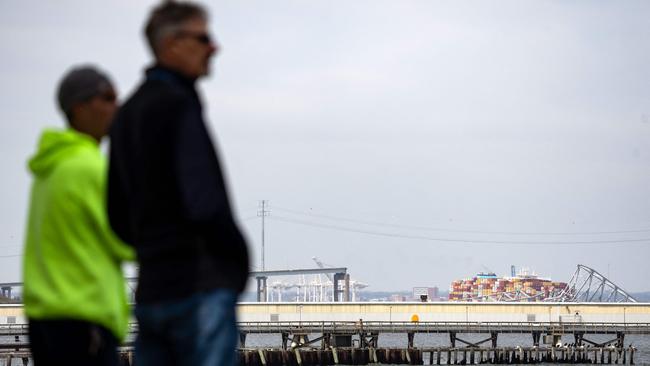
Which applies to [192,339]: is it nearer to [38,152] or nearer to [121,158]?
[121,158]

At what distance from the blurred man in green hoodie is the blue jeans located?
0.34m

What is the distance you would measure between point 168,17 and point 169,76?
18 centimetres

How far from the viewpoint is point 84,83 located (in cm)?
434

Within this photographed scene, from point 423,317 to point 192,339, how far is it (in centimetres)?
7298

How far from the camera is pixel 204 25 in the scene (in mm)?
3783

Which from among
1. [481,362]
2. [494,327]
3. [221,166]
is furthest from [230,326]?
[494,327]

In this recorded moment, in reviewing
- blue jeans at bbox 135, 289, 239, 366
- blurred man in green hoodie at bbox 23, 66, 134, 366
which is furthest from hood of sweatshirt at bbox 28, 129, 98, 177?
blue jeans at bbox 135, 289, 239, 366

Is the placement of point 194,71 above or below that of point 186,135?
above

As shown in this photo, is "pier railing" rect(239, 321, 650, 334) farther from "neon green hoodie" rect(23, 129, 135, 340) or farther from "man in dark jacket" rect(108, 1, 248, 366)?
"man in dark jacket" rect(108, 1, 248, 366)

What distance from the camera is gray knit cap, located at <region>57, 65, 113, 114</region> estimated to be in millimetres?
4332

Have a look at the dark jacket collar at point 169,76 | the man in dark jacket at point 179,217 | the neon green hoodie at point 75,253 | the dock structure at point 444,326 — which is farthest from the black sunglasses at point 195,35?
the dock structure at point 444,326

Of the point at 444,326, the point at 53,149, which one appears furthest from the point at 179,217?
the point at 444,326

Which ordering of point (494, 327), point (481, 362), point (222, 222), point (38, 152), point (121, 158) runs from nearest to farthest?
point (222, 222), point (121, 158), point (38, 152), point (481, 362), point (494, 327)

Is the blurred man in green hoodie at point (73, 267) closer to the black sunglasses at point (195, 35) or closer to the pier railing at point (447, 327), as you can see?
the black sunglasses at point (195, 35)
